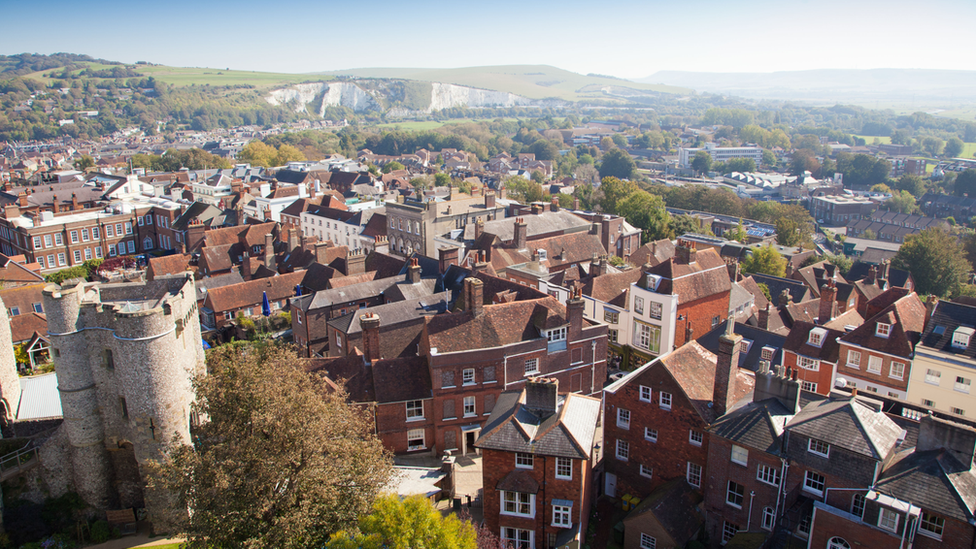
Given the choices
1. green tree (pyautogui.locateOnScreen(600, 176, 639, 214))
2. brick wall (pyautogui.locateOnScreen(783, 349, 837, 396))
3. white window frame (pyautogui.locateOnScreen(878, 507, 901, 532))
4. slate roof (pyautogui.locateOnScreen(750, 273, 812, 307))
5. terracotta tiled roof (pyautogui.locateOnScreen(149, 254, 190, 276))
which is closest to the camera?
white window frame (pyautogui.locateOnScreen(878, 507, 901, 532))

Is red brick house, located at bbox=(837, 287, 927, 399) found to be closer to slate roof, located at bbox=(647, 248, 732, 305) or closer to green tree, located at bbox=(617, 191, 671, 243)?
slate roof, located at bbox=(647, 248, 732, 305)

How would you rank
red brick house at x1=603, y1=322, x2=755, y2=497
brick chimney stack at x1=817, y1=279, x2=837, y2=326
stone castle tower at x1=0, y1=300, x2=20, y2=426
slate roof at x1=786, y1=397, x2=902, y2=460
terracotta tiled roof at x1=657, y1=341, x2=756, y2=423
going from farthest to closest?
1. brick chimney stack at x1=817, y1=279, x2=837, y2=326
2. stone castle tower at x1=0, y1=300, x2=20, y2=426
3. terracotta tiled roof at x1=657, y1=341, x2=756, y2=423
4. red brick house at x1=603, y1=322, x2=755, y2=497
5. slate roof at x1=786, y1=397, x2=902, y2=460

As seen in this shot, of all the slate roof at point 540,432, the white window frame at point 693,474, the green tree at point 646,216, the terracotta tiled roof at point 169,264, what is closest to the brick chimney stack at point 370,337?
the slate roof at point 540,432

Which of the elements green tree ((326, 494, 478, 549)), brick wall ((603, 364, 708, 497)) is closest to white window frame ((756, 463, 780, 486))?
brick wall ((603, 364, 708, 497))

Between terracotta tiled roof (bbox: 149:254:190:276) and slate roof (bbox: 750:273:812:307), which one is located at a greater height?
terracotta tiled roof (bbox: 149:254:190:276)

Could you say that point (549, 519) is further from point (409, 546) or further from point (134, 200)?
point (134, 200)

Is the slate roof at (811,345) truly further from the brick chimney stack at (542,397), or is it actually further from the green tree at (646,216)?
the green tree at (646,216)

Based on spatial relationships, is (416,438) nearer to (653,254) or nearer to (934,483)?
(934,483)

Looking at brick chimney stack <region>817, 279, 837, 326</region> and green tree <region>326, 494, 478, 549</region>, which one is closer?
green tree <region>326, 494, 478, 549</region>

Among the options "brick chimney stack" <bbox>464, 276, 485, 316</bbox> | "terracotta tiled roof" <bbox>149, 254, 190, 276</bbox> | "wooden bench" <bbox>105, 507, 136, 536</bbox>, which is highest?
"brick chimney stack" <bbox>464, 276, 485, 316</bbox>
